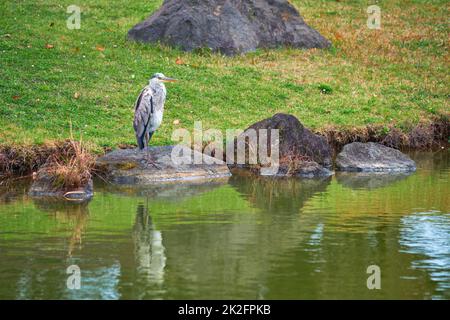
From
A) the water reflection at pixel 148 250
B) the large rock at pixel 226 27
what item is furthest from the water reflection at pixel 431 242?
the large rock at pixel 226 27

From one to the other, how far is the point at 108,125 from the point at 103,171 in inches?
128

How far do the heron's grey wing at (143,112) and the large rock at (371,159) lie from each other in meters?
4.65

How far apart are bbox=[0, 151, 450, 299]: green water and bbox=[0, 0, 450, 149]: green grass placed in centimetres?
406

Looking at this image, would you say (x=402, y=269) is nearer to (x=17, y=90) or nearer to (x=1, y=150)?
(x=1, y=150)

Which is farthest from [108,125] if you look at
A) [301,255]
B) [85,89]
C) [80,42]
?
[301,255]

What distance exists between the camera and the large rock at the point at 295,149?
21750 mm

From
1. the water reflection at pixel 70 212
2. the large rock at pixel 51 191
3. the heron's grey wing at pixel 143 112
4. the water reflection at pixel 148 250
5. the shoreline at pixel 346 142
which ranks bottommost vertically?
the water reflection at pixel 148 250

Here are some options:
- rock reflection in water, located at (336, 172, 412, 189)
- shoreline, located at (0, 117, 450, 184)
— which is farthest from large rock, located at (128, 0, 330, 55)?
rock reflection in water, located at (336, 172, 412, 189)

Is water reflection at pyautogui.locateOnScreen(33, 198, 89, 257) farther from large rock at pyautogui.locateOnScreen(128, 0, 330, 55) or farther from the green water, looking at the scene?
large rock at pyautogui.locateOnScreen(128, 0, 330, 55)

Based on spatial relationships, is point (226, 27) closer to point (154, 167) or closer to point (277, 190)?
point (154, 167)

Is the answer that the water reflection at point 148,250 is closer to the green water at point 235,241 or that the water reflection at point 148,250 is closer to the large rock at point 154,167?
the green water at point 235,241

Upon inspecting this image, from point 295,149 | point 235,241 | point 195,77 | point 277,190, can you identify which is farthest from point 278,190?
point 195,77

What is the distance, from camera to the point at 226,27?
→ 3020 cm
